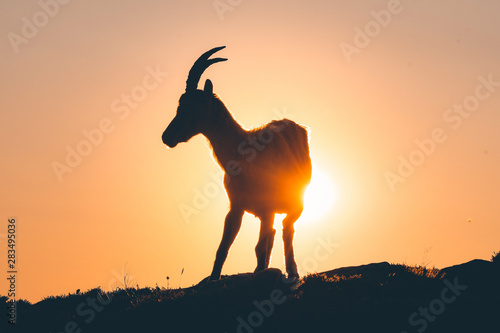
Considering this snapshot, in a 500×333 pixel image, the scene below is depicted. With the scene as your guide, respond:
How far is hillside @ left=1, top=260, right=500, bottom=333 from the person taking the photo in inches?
399

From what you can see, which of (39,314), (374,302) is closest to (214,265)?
(374,302)

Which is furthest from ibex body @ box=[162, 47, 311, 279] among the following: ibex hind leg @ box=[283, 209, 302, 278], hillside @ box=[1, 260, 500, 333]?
hillside @ box=[1, 260, 500, 333]

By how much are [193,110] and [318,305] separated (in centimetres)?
432

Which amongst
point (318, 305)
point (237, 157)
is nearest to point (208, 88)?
point (237, 157)

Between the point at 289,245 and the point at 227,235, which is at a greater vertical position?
the point at 227,235

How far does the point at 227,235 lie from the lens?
40.9 feet

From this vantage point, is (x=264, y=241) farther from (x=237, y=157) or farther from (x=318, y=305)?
(x=318, y=305)

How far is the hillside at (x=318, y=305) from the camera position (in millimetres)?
10141

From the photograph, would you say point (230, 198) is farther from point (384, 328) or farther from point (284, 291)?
point (384, 328)

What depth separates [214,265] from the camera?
41.3ft

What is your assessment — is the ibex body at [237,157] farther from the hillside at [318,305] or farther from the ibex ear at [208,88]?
the hillside at [318,305]

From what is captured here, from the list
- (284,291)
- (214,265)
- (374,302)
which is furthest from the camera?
(214,265)

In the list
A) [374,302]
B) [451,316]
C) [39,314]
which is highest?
[39,314]

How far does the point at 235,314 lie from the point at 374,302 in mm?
2178
